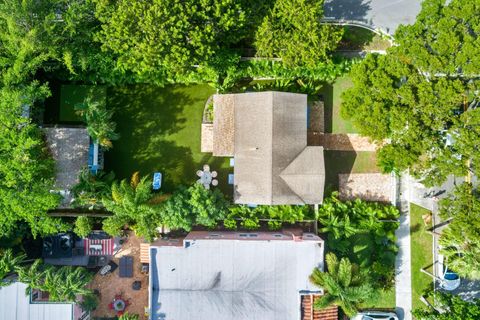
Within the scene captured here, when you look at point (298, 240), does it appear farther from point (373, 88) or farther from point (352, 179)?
point (373, 88)

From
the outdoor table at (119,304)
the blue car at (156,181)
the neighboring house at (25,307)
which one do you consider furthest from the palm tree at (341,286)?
the neighboring house at (25,307)

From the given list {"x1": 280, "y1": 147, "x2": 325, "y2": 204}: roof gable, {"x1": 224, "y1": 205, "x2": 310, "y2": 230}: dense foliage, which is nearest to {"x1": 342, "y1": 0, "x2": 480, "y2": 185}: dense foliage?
{"x1": 280, "y1": 147, "x2": 325, "y2": 204}: roof gable

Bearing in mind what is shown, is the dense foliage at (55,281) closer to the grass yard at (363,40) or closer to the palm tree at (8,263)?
the palm tree at (8,263)

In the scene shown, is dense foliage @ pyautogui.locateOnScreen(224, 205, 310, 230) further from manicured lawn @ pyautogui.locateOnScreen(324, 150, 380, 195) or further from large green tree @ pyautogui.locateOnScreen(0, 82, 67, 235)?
large green tree @ pyautogui.locateOnScreen(0, 82, 67, 235)

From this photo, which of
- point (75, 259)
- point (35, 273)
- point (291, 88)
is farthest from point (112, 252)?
point (291, 88)

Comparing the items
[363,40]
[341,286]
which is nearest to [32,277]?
[341,286]
